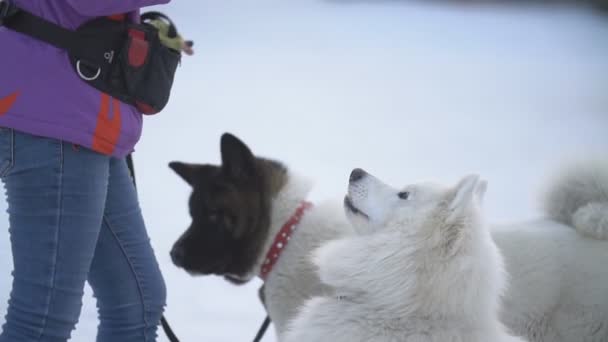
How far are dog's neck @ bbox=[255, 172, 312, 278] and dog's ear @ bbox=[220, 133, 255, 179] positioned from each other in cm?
16

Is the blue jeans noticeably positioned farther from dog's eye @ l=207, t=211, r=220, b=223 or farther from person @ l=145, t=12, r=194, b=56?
dog's eye @ l=207, t=211, r=220, b=223

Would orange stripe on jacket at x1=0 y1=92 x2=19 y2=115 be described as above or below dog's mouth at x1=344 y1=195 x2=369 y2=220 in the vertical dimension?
above

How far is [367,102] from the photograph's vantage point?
332 inches

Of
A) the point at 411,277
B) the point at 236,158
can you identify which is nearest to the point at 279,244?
the point at 236,158

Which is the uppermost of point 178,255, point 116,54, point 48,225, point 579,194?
point 116,54

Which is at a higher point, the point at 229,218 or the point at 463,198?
the point at 463,198

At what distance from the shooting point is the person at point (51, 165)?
1414 millimetres

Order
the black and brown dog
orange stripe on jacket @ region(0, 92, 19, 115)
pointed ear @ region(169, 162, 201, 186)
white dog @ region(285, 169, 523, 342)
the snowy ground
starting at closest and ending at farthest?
orange stripe on jacket @ region(0, 92, 19, 115)
white dog @ region(285, 169, 523, 342)
the black and brown dog
pointed ear @ region(169, 162, 201, 186)
the snowy ground

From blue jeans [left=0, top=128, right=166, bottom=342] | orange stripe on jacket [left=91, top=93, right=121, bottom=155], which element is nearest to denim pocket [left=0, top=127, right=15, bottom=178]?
blue jeans [left=0, top=128, right=166, bottom=342]

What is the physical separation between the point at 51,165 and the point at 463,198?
1057 mm

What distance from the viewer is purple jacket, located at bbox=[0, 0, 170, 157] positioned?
1.41 m

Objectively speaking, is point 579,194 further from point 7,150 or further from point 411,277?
point 7,150

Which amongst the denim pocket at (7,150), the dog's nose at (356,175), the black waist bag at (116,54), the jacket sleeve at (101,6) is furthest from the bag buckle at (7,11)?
the dog's nose at (356,175)

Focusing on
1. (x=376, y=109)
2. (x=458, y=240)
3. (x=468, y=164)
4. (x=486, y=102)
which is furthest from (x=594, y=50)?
(x=458, y=240)
